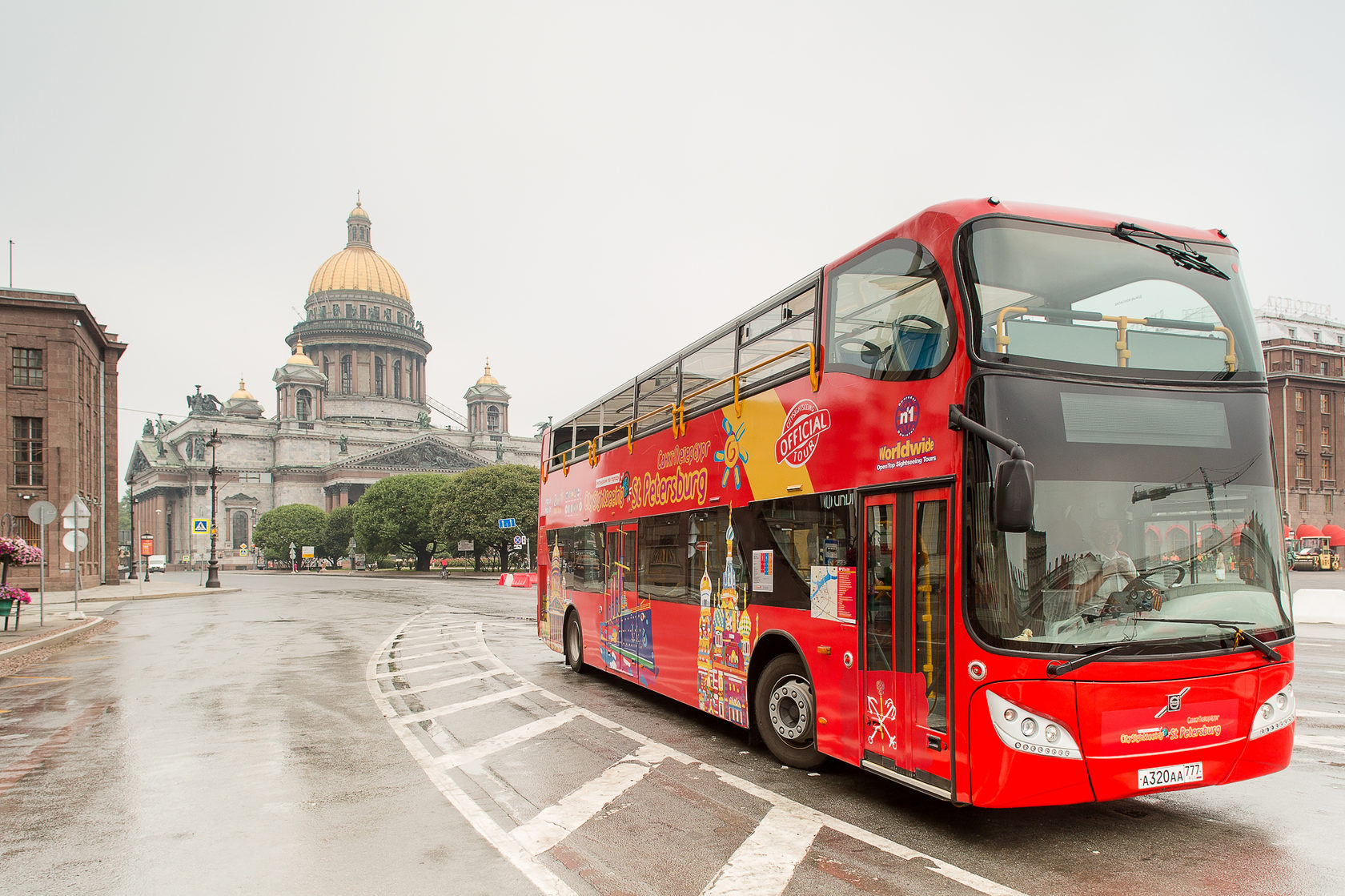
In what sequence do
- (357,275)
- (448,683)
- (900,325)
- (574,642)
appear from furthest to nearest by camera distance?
(357,275) < (574,642) < (448,683) < (900,325)

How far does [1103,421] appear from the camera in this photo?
18.0 ft

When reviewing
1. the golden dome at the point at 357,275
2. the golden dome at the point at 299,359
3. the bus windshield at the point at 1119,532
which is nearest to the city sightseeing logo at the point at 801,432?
the bus windshield at the point at 1119,532

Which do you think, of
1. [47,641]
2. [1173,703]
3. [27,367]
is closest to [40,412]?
[27,367]

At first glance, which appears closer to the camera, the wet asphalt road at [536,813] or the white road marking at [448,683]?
the wet asphalt road at [536,813]

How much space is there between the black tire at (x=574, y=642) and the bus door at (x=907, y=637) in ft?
25.1

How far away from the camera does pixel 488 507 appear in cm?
7056

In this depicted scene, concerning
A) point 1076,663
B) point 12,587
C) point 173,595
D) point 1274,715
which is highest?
point 1076,663

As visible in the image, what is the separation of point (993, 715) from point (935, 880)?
96cm

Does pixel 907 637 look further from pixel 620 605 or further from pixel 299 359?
pixel 299 359

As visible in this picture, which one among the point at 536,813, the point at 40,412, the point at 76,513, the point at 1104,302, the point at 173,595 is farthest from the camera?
the point at 40,412

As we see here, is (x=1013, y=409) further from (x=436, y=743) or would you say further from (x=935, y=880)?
(x=436, y=743)

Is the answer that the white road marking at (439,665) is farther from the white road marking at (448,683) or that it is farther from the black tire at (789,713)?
the black tire at (789,713)

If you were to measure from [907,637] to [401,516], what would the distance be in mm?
78822

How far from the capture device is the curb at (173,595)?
38.1 metres
